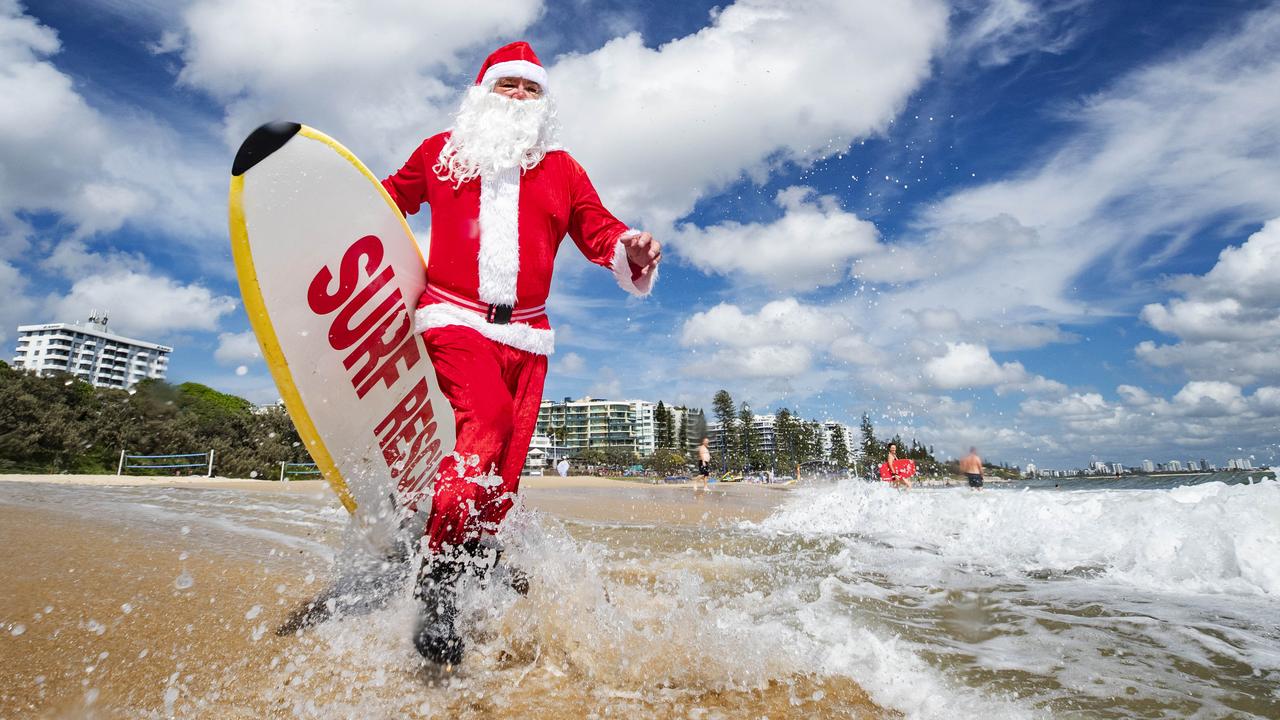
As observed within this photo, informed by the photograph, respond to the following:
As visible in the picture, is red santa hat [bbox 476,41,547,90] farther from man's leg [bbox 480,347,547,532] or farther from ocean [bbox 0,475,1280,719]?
ocean [bbox 0,475,1280,719]

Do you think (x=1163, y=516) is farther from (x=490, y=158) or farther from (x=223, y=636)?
(x=223, y=636)

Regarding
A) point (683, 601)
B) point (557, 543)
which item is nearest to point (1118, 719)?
point (683, 601)

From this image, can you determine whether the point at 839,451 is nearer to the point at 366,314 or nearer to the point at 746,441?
the point at 746,441

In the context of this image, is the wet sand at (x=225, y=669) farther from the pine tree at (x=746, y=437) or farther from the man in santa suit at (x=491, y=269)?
the pine tree at (x=746, y=437)

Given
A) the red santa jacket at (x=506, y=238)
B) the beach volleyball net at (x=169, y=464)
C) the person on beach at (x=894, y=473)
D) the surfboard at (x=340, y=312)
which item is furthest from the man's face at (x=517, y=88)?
the beach volleyball net at (x=169, y=464)

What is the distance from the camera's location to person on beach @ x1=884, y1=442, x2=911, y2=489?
1608cm

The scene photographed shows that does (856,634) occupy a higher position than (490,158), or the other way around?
(490,158)

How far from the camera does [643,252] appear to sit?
2723 mm

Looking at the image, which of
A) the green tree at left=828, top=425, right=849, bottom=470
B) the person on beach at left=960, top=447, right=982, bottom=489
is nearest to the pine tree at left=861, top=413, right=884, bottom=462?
the green tree at left=828, top=425, right=849, bottom=470

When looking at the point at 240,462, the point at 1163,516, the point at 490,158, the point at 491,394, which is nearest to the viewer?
the point at 491,394

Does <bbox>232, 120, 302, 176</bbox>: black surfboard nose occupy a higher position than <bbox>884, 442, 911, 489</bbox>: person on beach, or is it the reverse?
<bbox>232, 120, 302, 176</bbox>: black surfboard nose

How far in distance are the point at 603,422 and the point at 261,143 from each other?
15139cm

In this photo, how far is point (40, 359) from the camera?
Result: 284 ft

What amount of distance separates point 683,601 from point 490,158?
A: 2.23 metres
